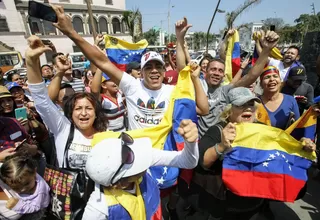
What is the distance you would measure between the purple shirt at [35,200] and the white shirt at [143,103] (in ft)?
3.17

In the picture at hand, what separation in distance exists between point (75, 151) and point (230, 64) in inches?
106

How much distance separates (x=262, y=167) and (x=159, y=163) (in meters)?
0.89

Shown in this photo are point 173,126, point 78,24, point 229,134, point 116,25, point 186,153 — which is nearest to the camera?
point 186,153

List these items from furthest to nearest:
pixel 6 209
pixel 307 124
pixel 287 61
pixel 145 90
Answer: pixel 287 61, pixel 145 90, pixel 307 124, pixel 6 209

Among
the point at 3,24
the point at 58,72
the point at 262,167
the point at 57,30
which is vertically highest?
the point at 3,24

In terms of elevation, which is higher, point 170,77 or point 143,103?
point 143,103

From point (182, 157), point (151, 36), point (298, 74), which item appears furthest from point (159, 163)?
point (151, 36)

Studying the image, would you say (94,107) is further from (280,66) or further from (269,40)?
(280,66)

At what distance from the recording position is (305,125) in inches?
74.3

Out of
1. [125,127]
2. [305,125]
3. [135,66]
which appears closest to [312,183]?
[305,125]

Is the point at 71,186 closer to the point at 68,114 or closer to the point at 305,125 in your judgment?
the point at 68,114

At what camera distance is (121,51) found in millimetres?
3432

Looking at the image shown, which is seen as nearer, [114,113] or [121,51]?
[114,113]

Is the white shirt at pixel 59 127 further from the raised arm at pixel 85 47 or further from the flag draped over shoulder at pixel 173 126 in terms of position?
the flag draped over shoulder at pixel 173 126
